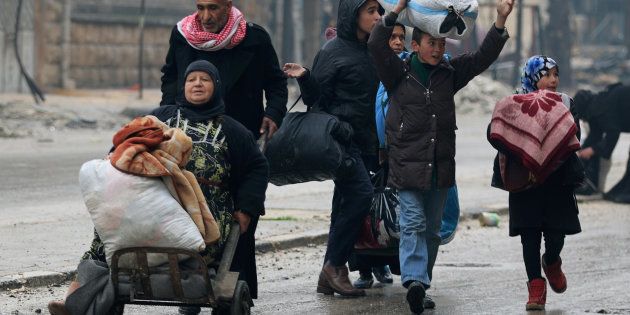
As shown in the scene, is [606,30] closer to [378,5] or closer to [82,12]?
[82,12]

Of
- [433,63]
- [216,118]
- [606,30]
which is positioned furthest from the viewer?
[606,30]

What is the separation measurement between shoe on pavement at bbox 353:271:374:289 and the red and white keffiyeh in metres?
1.37

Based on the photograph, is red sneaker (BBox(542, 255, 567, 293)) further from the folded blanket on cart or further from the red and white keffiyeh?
the folded blanket on cart

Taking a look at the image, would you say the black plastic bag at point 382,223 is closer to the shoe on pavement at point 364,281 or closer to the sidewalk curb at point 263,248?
the shoe on pavement at point 364,281

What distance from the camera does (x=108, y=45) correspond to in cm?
2808

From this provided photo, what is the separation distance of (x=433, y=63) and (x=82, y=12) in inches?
816

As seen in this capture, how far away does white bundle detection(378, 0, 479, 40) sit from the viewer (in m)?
7.50

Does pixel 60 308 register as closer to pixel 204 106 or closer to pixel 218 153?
pixel 218 153

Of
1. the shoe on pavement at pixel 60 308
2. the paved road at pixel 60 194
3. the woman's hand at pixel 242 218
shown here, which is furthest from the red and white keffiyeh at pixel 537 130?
the paved road at pixel 60 194

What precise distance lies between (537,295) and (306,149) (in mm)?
1491

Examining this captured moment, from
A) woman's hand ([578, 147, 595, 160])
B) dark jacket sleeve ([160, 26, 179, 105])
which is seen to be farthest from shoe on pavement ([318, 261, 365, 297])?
woman's hand ([578, 147, 595, 160])

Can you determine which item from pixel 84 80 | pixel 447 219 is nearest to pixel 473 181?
pixel 447 219

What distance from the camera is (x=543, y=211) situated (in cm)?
789

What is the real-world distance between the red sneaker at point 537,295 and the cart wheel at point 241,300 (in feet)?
6.18
